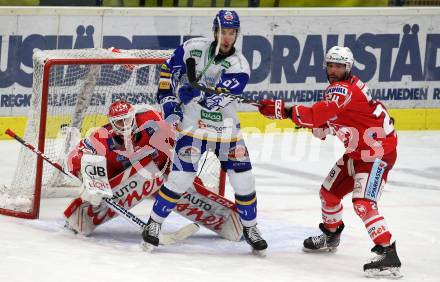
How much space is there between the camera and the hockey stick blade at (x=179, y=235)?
6273 millimetres

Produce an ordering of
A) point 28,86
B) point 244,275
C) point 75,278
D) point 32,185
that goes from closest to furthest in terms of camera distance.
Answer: point 75,278
point 244,275
point 32,185
point 28,86

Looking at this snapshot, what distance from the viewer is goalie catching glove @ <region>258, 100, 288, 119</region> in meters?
5.91

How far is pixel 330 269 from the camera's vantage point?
236 inches

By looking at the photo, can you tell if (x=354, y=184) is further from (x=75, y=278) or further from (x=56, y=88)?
(x=56, y=88)

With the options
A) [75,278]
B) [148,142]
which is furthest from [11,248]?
[148,142]

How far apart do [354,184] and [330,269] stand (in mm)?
480

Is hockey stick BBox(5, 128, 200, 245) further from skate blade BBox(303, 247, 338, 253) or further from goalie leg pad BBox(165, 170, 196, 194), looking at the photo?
skate blade BBox(303, 247, 338, 253)

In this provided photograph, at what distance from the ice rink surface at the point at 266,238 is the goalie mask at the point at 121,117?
2.11ft

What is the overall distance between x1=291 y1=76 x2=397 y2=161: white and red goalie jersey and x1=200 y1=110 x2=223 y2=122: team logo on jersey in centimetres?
44

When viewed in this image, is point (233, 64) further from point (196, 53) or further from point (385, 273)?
point (385, 273)

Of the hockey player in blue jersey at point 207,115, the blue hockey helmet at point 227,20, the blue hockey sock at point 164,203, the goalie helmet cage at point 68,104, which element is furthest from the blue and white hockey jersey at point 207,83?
the goalie helmet cage at point 68,104

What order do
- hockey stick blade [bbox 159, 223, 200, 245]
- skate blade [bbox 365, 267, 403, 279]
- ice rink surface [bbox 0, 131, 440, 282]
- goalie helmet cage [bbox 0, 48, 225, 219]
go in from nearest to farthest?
ice rink surface [bbox 0, 131, 440, 282] → skate blade [bbox 365, 267, 403, 279] → hockey stick blade [bbox 159, 223, 200, 245] → goalie helmet cage [bbox 0, 48, 225, 219]

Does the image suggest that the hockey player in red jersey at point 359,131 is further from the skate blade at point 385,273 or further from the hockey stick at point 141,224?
the hockey stick at point 141,224

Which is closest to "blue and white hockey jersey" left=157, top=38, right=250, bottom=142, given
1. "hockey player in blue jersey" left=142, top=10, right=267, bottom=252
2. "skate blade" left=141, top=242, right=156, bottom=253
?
"hockey player in blue jersey" left=142, top=10, right=267, bottom=252
